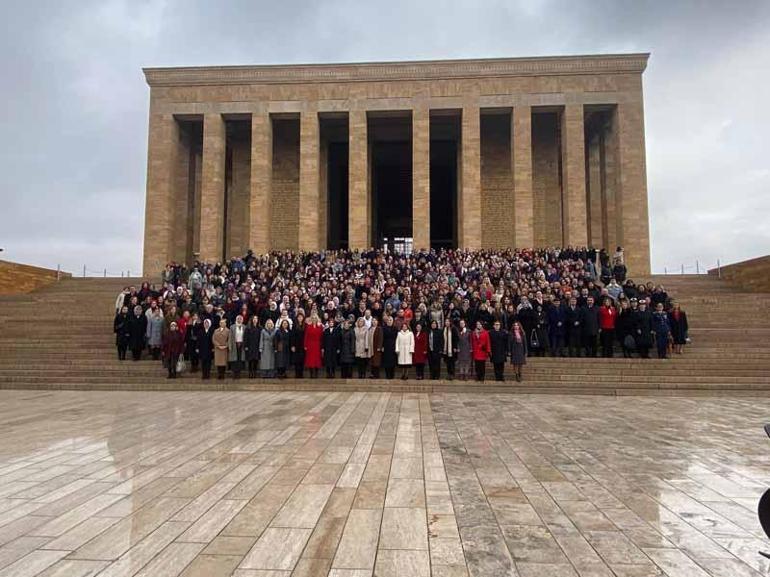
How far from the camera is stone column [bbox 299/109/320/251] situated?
27250 millimetres

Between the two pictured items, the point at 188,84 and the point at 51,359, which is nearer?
the point at 51,359

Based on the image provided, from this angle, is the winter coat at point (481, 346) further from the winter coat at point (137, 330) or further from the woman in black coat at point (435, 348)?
the winter coat at point (137, 330)

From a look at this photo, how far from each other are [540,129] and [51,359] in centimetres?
2637

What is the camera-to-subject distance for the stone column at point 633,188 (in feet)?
84.7

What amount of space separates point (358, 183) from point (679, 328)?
A: 17.8m

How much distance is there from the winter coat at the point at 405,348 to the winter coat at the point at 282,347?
255 centimetres

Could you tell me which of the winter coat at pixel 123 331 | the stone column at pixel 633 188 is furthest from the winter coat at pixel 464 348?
the stone column at pixel 633 188

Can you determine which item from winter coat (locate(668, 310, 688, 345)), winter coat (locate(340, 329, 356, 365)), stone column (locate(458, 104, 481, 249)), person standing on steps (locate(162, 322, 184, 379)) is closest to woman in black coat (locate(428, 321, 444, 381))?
winter coat (locate(340, 329, 356, 365))

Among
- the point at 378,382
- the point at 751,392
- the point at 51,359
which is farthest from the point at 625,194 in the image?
the point at 51,359

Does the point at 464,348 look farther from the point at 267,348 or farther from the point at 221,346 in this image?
the point at 221,346

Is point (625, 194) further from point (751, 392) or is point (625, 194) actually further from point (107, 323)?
point (107, 323)

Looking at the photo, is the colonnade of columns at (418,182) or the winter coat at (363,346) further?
the colonnade of columns at (418,182)

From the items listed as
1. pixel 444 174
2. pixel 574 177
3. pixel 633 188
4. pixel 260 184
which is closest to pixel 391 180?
pixel 444 174

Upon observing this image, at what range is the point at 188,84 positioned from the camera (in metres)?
28.0
